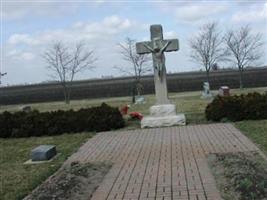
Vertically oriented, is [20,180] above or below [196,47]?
below

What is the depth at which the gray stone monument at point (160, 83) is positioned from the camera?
50.4ft

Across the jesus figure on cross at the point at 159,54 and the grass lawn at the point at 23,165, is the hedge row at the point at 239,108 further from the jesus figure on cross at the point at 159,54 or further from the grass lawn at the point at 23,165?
the grass lawn at the point at 23,165

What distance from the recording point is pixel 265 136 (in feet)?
39.2

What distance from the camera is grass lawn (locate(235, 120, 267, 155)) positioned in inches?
436

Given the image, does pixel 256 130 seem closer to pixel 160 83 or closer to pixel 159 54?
pixel 160 83

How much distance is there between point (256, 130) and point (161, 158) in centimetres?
389

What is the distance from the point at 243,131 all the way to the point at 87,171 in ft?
17.5

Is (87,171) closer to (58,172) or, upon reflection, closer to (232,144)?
(58,172)

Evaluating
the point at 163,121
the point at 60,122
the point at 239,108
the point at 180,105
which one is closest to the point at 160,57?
the point at 163,121

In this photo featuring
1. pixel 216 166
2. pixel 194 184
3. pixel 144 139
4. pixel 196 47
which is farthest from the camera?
pixel 196 47

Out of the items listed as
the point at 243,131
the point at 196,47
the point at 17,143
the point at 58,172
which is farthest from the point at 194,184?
the point at 196,47

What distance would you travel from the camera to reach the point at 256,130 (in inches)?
513

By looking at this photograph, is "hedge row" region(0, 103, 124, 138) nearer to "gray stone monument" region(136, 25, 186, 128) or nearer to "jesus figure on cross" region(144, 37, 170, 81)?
"gray stone monument" region(136, 25, 186, 128)

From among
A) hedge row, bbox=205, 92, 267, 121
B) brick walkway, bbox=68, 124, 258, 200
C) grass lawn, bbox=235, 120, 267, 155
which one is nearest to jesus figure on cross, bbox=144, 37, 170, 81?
hedge row, bbox=205, 92, 267, 121
